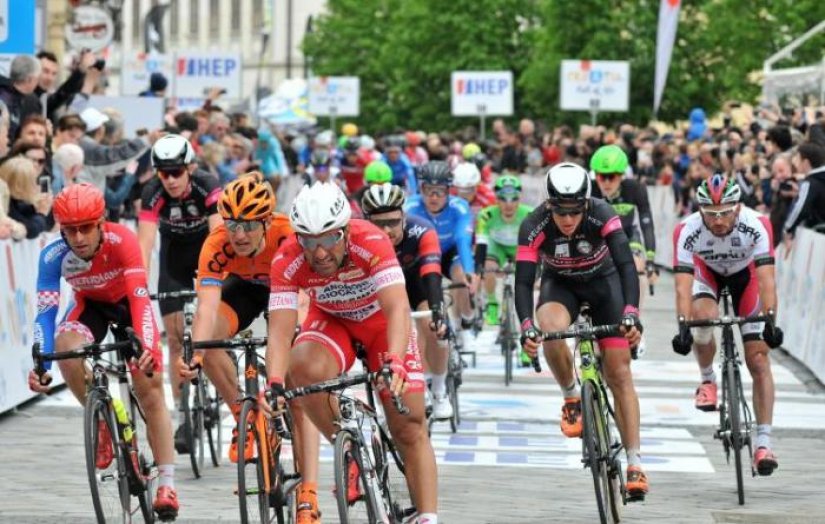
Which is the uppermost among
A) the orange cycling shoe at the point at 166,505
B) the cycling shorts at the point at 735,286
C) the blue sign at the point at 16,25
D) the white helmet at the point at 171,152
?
the blue sign at the point at 16,25

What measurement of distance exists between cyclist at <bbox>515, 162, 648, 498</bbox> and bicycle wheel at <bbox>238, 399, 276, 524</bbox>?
1761 millimetres

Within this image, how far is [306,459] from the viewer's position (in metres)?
10.0

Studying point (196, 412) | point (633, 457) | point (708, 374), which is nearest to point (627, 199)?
point (708, 374)

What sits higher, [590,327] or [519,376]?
[590,327]

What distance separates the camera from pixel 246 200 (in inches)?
422

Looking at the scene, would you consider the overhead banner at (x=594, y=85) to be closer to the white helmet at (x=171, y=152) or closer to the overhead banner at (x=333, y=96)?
the overhead banner at (x=333, y=96)

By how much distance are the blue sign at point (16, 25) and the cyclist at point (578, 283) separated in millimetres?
5582

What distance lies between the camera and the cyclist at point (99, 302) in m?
10.2

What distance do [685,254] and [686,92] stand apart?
49.0 metres

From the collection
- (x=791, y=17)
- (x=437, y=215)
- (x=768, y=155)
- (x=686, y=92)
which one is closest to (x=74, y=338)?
(x=437, y=215)

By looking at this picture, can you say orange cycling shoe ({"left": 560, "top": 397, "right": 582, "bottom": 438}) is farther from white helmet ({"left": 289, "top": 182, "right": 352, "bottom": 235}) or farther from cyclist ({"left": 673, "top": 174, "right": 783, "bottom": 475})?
white helmet ({"left": 289, "top": 182, "right": 352, "bottom": 235})

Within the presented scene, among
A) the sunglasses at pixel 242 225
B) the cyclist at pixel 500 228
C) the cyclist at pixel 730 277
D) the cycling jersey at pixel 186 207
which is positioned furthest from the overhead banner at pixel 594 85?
the sunglasses at pixel 242 225

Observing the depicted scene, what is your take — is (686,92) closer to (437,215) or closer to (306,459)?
(437,215)

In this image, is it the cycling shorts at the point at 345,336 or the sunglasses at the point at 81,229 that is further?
the sunglasses at the point at 81,229
